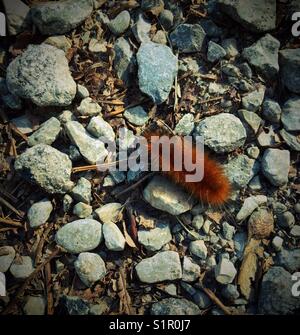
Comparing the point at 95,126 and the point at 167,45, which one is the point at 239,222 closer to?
the point at 95,126

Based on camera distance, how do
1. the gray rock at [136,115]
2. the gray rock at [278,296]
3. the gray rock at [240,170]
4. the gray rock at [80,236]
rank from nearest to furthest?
the gray rock at [278,296] → the gray rock at [80,236] → the gray rock at [240,170] → the gray rock at [136,115]

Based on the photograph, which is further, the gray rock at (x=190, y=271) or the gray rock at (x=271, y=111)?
the gray rock at (x=271, y=111)

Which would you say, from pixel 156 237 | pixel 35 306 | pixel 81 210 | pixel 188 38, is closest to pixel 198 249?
pixel 156 237

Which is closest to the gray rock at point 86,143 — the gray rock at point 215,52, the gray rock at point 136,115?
the gray rock at point 136,115

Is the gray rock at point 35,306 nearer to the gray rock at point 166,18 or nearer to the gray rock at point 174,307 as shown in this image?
the gray rock at point 174,307

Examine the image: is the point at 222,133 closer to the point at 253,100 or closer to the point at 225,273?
the point at 253,100

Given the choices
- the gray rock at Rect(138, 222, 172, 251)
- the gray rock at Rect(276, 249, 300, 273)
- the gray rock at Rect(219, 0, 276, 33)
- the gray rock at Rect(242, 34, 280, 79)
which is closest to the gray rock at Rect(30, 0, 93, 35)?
the gray rock at Rect(219, 0, 276, 33)

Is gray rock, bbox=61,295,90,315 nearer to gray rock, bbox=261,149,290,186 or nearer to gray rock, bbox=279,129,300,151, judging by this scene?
gray rock, bbox=261,149,290,186

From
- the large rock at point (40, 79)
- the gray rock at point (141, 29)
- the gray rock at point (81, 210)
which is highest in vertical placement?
the gray rock at point (141, 29)
